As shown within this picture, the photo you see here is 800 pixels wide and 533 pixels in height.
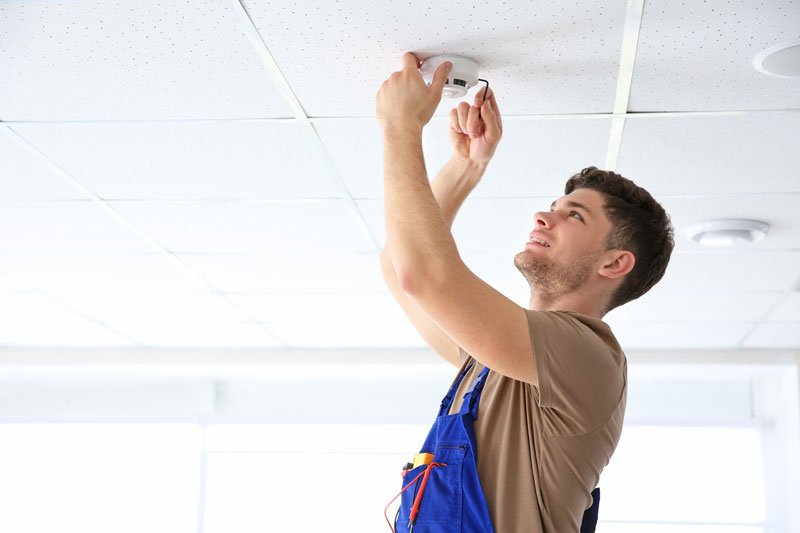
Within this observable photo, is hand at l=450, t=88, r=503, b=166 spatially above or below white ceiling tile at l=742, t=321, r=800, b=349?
below

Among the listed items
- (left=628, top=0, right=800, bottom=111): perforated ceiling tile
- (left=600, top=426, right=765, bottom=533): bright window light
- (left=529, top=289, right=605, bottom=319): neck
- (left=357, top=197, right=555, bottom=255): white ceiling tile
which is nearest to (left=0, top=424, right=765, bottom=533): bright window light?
(left=600, top=426, right=765, bottom=533): bright window light

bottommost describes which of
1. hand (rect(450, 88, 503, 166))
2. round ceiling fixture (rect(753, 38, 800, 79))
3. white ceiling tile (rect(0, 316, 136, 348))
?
hand (rect(450, 88, 503, 166))

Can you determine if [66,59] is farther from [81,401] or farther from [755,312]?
[81,401]

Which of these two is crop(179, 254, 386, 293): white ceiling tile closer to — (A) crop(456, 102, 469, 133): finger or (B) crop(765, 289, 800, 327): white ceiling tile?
(A) crop(456, 102, 469, 133): finger

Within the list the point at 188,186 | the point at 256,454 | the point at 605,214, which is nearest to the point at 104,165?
the point at 188,186

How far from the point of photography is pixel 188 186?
2881mm

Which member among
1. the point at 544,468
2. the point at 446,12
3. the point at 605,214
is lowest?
the point at 544,468

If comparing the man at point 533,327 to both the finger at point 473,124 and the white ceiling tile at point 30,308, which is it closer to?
the finger at point 473,124

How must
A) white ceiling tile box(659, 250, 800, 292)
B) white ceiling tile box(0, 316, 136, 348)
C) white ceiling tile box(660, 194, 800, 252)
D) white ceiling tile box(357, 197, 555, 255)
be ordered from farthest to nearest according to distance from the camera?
white ceiling tile box(0, 316, 136, 348)
white ceiling tile box(659, 250, 800, 292)
white ceiling tile box(357, 197, 555, 255)
white ceiling tile box(660, 194, 800, 252)

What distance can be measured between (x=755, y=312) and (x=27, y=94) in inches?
133

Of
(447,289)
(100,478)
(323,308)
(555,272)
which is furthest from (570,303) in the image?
(100,478)

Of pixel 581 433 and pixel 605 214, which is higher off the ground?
pixel 605 214

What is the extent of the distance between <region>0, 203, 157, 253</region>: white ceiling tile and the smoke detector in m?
1.52

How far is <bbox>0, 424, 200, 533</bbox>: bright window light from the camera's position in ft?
21.1
